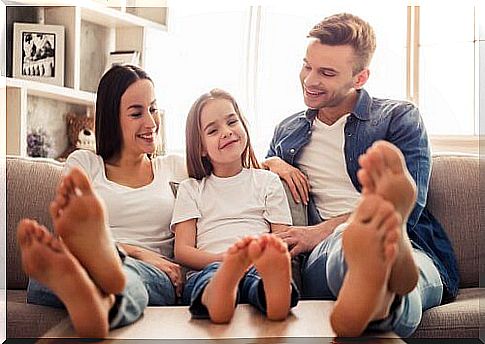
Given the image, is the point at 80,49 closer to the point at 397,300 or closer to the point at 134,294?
the point at 134,294

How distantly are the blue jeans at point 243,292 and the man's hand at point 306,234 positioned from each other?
0.15 metres

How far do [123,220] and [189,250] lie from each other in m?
0.16

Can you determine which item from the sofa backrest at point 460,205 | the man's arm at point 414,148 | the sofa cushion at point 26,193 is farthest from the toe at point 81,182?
the sofa backrest at point 460,205

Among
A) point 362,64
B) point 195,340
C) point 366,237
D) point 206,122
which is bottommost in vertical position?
point 195,340

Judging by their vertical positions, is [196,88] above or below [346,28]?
below

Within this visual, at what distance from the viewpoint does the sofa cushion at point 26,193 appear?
214cm

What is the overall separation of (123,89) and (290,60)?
0.38 metres

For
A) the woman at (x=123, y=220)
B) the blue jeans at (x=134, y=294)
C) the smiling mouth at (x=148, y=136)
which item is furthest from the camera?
the smiling mouth at (x=148, y=136)

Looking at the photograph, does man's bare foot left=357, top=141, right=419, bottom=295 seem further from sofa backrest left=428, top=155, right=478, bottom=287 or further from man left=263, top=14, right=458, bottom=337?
sofa backrest left=428, top=155, right=478, bottom=287

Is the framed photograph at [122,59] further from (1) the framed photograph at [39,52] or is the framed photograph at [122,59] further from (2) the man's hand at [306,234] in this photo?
(2) the man's hand at [306,234]

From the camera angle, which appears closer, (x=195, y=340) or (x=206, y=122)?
(x=195, y=340)

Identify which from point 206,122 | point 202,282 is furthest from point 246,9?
point 202,282

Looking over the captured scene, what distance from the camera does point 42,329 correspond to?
195cm

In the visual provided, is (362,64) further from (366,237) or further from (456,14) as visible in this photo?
(366,237)
